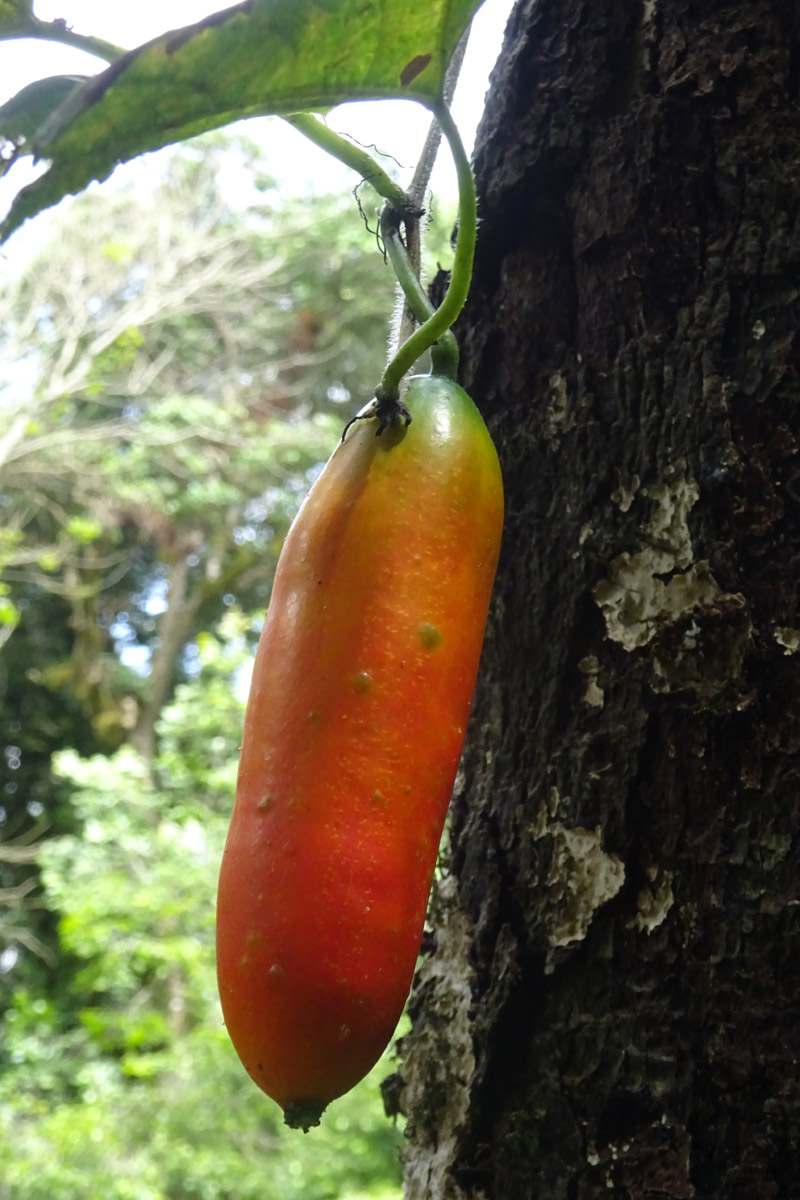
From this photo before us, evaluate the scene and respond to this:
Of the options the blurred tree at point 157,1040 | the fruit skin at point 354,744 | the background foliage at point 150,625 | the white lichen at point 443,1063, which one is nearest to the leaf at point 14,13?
the fruit skin at point 354,744

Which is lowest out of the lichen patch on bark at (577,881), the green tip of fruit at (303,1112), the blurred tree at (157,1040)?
the blurred tree at (157,1040)

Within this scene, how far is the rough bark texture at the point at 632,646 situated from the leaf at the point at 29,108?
25 centimetres

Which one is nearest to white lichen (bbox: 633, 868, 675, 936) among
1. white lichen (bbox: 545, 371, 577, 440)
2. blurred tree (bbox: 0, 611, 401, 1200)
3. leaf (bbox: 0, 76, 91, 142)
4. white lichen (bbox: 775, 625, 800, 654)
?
white lichen (bbox: 775, 625, 800, 654)

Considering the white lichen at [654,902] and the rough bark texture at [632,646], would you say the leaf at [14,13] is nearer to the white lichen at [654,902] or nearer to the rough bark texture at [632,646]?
the rough bark texture at [632,646]

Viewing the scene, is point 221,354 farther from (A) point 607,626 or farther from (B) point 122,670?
(A) point 607,626

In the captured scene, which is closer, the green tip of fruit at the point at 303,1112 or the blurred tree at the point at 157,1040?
the green tip of fruit at the point at 303,1112

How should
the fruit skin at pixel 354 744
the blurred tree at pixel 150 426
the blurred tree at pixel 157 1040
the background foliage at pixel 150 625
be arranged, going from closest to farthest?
the fruit skin at pixel 354 744, the blurred tree at pixel 157 1040, the background foliage at pixel 150 625, the blurred tree at pixel 150 426

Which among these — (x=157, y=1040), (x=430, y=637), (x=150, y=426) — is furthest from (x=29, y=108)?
(x=150, y=426)

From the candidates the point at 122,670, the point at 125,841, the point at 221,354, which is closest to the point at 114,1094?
the point at 125,841

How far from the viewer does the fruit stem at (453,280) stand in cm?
36

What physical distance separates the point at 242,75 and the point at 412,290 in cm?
10

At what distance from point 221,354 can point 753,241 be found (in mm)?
6090

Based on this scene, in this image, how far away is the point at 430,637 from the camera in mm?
359

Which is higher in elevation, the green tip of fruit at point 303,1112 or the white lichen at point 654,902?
the white lichen at point 654,902
